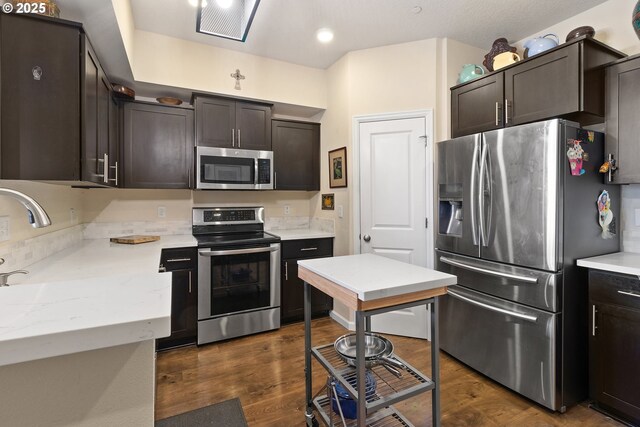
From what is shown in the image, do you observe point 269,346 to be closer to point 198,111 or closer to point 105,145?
point 105,145

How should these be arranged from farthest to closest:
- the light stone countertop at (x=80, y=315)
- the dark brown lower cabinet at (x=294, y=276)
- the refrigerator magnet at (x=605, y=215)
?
the dark brown lower cabinet at (x=294, y=276)
the refrigerator magnet at (x=605, y=215)
the light stone countertop at (x=80, y=315)

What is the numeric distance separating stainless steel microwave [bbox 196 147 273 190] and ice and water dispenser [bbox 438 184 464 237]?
171 centimetres

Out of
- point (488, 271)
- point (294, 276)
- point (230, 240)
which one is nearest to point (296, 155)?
point (230, 240)

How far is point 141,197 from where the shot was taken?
3180 mm

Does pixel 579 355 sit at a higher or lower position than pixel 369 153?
lower

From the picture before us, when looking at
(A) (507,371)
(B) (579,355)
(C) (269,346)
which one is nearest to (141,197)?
(C) (269,346)

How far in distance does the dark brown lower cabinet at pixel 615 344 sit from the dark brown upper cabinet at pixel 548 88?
106 cm

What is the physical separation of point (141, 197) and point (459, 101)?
316 cm

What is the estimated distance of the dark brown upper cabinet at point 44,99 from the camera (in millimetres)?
1406

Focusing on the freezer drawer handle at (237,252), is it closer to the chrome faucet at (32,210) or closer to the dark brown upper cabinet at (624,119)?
the chrome faucet at (32,210)

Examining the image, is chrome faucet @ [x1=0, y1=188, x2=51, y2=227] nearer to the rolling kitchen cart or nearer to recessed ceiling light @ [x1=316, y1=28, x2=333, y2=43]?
the rolling kitchen cart

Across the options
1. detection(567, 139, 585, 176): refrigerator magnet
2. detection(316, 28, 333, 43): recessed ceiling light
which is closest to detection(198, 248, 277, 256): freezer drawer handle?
detection(316, 28, 333, 43): recessed ceiling light

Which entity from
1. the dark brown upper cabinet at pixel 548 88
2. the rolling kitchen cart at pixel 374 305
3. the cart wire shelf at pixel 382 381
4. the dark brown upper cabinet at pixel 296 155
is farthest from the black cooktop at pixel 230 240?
the dark brown upper cabinet at pixel 548 88

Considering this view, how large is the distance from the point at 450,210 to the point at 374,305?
155cm
